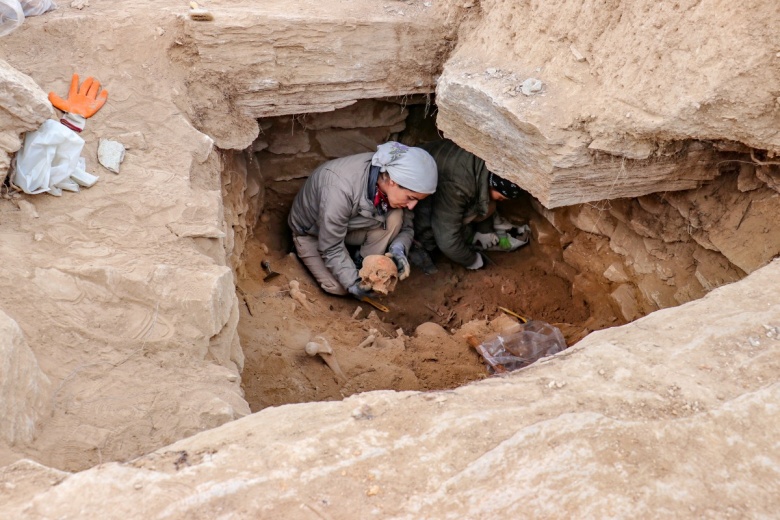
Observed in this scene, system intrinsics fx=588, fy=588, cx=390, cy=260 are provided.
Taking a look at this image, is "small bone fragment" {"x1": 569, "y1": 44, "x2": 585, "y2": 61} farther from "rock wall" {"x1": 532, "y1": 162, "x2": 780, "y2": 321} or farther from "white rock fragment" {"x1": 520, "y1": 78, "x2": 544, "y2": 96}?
"rock wall" {"x1": 532, "y1": 162, "x2": 780, "y2": 321}

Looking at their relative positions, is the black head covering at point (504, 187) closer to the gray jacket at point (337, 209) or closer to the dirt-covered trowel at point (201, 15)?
the gray jacket at point (337, 209)

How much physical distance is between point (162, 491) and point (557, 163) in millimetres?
2805

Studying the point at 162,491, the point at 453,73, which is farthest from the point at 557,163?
the point at 162,491

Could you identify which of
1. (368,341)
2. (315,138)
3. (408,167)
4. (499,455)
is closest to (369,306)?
(368,341)

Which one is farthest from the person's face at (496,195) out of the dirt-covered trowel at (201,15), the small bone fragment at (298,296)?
the dirt-covered trowel at (201,15)

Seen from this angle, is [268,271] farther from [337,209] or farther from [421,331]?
[421,331]

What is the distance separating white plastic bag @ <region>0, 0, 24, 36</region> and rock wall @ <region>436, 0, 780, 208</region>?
2794 millimetres

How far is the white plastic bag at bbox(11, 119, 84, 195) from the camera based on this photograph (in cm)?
303

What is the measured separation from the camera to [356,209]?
4969 millimetres

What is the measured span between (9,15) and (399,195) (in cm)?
290

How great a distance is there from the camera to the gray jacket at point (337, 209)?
485cm

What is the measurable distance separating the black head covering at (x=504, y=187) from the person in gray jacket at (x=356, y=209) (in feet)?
2.03

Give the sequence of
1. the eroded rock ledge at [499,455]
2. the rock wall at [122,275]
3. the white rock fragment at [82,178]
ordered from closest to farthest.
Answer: the eroded rock ledge at [499,455] < the rock wall at [122,275] < the white rock fragment at [82,178]

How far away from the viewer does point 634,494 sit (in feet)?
5.82
